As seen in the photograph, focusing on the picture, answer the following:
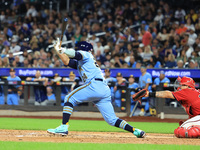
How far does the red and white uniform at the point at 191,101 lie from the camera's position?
7.75 meters

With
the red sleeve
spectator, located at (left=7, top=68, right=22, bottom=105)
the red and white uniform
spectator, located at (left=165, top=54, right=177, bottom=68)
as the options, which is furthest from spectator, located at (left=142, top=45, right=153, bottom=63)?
the red sleeve

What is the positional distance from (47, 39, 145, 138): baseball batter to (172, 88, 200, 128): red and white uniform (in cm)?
105

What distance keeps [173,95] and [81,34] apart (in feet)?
40.7

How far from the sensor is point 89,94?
24.8 ft

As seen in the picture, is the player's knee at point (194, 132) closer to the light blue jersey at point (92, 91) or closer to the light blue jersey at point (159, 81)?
the light blue jersey at point (92, 91)

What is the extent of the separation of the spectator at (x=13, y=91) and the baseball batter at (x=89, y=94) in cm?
813

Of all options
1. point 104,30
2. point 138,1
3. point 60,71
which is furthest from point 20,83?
point 138,1

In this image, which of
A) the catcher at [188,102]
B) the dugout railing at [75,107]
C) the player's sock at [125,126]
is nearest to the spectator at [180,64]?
the dugout railing at [75,107]

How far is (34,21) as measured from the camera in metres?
21.4

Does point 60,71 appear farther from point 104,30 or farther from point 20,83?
point 104,30

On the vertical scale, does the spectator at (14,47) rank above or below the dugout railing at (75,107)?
above

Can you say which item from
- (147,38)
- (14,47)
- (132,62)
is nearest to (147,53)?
(132,62)

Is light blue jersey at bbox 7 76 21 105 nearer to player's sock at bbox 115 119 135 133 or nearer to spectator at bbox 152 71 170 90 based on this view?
spectator at bbox 152 71 170 90

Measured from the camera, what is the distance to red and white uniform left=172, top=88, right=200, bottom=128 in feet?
25.4
